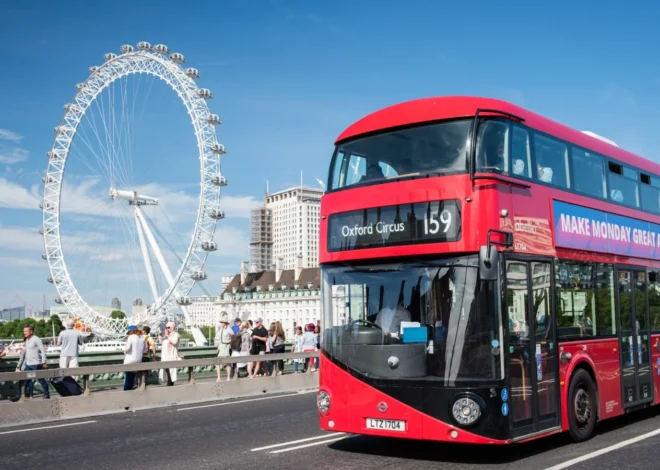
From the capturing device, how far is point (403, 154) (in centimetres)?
1016

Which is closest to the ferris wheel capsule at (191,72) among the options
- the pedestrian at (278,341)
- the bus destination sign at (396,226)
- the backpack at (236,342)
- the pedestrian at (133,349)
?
the pedestrian at (278,341)

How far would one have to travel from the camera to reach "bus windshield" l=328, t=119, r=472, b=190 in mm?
→ 9734

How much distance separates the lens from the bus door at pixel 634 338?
12.3 metres

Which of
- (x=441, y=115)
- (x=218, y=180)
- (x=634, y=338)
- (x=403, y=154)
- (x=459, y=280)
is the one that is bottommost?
(x=634, y=338)

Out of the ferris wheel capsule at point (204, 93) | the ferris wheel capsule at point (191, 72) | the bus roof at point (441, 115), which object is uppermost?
the ferris wheel capsule at point (191, 72)

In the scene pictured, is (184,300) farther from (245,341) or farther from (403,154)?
(403,154)

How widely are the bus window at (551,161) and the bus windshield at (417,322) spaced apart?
215 cm

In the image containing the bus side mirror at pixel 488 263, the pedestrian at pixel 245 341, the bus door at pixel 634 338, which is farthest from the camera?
the pedestrian at pixel 245 341

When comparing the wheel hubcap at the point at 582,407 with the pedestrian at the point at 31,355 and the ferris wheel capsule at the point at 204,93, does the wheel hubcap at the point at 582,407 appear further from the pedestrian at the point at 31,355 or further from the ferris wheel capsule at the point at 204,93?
the ferris wheel capsule at the point at 204,93

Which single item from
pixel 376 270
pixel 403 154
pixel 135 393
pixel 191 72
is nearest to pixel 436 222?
pixel 376 270

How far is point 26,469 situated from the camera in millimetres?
9617

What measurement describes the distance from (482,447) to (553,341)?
171 cm

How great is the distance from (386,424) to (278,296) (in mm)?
150161

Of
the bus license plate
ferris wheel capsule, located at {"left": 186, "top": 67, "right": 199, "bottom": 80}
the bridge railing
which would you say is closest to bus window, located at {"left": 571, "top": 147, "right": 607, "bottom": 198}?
the bus license plate
